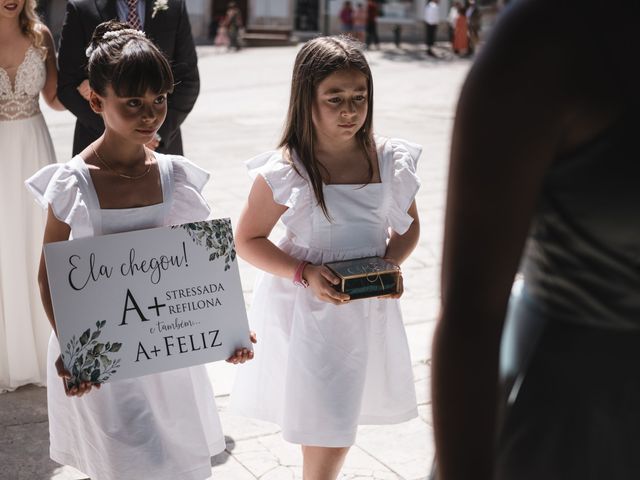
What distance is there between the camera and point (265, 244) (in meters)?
3.26

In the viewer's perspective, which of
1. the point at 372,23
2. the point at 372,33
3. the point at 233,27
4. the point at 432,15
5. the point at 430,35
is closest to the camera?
the point at 233,27

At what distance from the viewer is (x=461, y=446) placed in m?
1.12

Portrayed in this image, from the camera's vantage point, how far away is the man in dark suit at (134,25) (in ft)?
14.2

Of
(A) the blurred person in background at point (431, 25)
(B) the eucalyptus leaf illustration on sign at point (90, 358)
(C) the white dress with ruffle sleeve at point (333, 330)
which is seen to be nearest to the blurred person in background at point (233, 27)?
(A) the blurred person in background at point (431, 25)

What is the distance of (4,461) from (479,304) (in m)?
3.20

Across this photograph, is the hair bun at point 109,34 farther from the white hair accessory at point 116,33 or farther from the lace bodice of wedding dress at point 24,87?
the lace bodice of wedding dress at point 24,87

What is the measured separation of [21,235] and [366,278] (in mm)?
2200

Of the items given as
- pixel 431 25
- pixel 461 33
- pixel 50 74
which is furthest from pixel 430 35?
pixel 50 74

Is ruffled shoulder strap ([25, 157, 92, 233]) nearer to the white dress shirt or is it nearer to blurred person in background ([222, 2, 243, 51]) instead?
blurred person in background ([222, 2, 243, 51])

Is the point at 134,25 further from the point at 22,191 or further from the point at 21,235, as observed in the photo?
the point at 21,235

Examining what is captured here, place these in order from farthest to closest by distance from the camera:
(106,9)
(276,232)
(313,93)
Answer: (276,232), (106,9), (313,93)

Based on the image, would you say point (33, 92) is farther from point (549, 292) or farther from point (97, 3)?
point (549, 292)

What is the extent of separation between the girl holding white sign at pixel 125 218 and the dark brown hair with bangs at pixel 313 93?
1.28 ft

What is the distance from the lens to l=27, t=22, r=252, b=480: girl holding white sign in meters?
2.98
